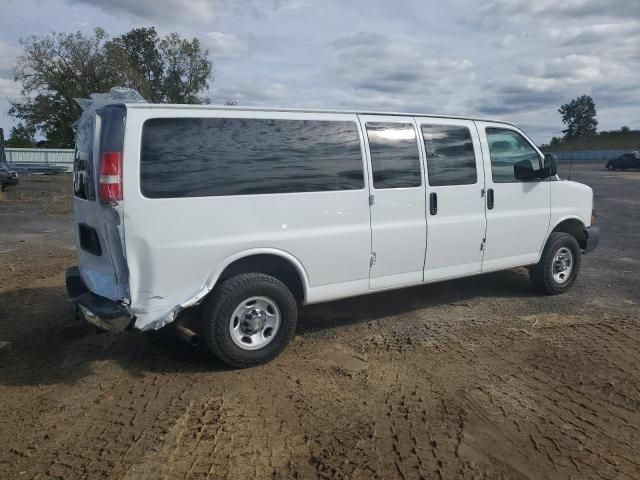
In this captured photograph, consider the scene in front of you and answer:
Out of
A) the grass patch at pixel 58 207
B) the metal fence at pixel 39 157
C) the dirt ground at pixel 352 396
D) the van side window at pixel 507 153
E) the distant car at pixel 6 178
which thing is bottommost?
the dirt ground at pixel 352 396

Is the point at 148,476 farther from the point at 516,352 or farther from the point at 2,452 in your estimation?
the point at 516,352

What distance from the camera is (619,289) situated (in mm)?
7055

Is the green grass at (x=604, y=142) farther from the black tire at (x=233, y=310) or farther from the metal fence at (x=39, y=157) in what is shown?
the black tire at (x=233, y=310)

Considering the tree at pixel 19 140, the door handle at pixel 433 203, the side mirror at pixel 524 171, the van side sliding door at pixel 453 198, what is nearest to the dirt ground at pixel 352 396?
the van side sliding door at pixel 453 198

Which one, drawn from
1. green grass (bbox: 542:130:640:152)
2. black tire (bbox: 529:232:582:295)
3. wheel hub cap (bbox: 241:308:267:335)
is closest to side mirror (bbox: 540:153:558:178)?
black tire (bbox: 529:232:582:295)

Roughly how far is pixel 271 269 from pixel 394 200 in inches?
55.0

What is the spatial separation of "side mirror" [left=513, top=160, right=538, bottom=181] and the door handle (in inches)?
52.7

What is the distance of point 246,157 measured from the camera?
14.7 ft

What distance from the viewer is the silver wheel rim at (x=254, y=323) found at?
14.7ft

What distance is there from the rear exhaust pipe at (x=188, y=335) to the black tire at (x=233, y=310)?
8 centimetres

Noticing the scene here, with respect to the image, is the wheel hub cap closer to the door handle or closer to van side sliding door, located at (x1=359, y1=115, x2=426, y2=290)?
van side sliding door, located at (x1=359, y1=115, x2=426, y2=290)

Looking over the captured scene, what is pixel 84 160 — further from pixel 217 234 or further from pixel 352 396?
pixel 352 396

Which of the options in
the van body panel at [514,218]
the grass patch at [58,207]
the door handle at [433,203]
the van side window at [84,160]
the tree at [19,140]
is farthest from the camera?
the tree at [19,140]

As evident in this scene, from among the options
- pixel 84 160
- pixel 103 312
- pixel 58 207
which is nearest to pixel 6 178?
pixel 58 207
